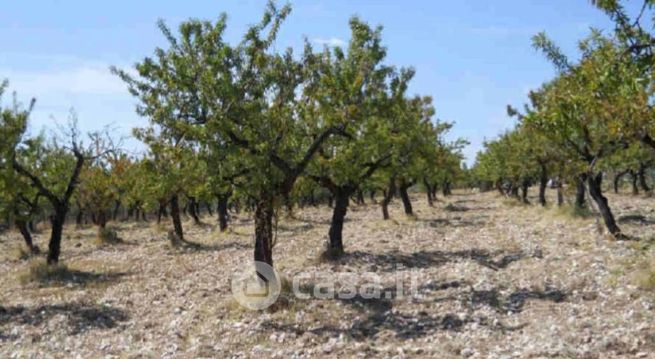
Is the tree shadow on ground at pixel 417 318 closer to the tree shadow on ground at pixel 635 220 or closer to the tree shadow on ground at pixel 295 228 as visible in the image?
the tree shadow on ground at pixel 635 220

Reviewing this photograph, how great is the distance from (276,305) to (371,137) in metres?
9.80

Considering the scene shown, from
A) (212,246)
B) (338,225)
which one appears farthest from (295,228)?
(338,225)

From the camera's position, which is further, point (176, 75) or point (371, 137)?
point (371, 137)

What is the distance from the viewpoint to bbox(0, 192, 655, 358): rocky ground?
39.9ft

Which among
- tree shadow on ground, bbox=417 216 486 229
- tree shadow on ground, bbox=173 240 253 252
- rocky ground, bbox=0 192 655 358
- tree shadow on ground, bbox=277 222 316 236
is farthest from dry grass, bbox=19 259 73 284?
tree shadow on ground, bbox=417 216 486 229

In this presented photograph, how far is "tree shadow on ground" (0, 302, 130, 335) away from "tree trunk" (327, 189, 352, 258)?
972 centimetres

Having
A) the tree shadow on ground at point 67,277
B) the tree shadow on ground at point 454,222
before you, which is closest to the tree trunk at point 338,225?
the tree shadow on ground at point 67,277

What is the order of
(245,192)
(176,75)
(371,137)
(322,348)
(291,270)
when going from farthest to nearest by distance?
(371,137)
(291,270)
(245,192)
(176,75)
(322,348)

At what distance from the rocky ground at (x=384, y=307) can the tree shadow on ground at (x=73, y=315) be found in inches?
1.6

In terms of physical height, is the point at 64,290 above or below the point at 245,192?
below

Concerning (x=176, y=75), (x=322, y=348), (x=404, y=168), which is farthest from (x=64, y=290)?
(x=404, y=168)

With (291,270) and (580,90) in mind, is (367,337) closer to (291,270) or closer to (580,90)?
(580,90)

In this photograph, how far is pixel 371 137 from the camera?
23406mm

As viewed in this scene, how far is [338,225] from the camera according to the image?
997 inches
